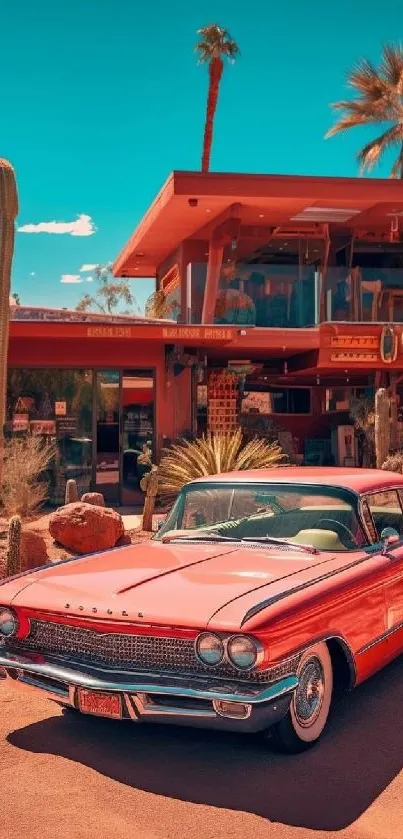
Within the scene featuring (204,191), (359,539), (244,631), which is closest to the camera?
(244,631)

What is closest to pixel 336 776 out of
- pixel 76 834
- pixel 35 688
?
pixel 76 834

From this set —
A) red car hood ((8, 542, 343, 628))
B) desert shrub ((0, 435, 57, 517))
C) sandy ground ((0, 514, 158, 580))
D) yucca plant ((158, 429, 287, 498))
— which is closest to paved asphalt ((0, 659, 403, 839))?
red car hood ((8, 542, 343, 628))

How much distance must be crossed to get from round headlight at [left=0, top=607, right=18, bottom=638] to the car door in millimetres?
2287

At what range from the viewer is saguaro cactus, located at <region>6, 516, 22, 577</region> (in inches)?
344

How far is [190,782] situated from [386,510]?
2875 mm

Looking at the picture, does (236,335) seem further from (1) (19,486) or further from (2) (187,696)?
(2) (187,696)

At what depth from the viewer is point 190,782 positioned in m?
4.39

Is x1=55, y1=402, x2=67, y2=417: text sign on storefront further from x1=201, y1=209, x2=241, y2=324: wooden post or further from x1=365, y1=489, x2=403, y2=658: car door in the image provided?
x1=365, y1=489, x2=403, y2=658: car door

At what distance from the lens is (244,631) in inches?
168

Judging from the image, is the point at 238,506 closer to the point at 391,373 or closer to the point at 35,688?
the point at 35,688

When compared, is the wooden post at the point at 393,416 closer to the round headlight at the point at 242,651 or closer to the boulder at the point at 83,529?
the boulder at the point at 83,529

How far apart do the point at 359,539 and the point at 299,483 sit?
54cm

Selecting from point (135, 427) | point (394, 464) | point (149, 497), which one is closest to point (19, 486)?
point (149, 497)

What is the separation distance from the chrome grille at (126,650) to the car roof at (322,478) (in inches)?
70.4
